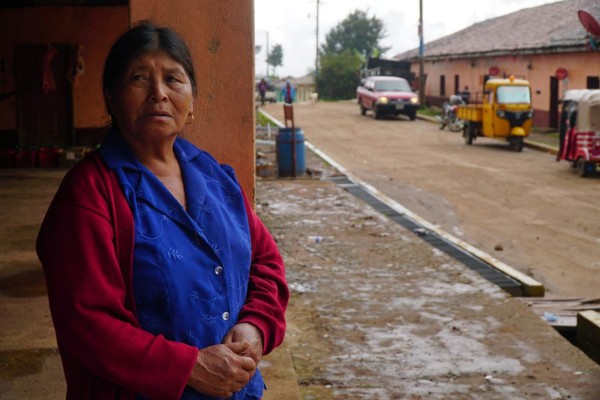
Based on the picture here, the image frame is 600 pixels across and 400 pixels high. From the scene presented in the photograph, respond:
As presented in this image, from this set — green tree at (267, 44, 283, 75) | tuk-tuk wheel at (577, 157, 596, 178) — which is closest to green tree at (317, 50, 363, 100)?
tuk-tuk wheel at (577, 157, 596, 178)

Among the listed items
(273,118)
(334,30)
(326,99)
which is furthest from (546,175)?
(334,30)

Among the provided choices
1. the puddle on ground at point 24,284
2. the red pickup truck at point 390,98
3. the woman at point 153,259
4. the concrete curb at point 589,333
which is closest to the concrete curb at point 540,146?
the red pickup truck at point 390,98

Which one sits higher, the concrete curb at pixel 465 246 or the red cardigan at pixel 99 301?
the red cardigan at pixel 99 301

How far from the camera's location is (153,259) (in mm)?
2201

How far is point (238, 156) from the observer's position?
4.11 metres

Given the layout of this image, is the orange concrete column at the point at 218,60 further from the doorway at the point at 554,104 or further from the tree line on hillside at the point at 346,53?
the tree line on hillside at the point at 346,53

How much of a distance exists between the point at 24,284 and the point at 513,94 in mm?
19618

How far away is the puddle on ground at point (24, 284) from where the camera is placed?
6.61 m

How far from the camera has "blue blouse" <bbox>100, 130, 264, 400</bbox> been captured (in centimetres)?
221

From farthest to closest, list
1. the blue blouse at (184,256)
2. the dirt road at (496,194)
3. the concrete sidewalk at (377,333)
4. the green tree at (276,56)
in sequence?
the green tree at (276,56) → the dirt road at (496,194) → the concrete sidewalk at (377,333) → the blue blouse at (184,256)

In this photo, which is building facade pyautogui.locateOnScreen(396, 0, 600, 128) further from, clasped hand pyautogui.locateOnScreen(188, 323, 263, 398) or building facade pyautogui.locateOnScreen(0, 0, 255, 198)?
clasped hand pyautogui.locateOnScreen(188, 323, 263, 398)

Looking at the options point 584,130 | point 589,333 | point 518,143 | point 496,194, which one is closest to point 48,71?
point 496,194

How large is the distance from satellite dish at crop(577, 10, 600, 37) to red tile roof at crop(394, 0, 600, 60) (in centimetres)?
144

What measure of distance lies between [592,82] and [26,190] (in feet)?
67.1
